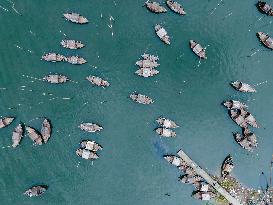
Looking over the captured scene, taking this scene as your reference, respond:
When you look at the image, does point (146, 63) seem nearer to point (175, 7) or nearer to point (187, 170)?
point (175, 7)

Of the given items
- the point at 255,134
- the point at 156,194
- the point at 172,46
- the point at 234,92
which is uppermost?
the point at 172,46

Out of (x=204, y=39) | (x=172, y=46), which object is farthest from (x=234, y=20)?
(x=172, y=46)

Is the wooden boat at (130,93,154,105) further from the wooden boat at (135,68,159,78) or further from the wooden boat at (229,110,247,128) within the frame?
the wooden boat at (229,110,247,128)

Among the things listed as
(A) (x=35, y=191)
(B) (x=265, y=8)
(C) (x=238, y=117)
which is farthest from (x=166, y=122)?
(B) (x=265, y=8)

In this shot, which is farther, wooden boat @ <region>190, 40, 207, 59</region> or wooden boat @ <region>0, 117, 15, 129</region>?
wooden boat @ <region>190, 40, 207, 59</region>

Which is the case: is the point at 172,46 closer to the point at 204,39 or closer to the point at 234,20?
the point at 204,39

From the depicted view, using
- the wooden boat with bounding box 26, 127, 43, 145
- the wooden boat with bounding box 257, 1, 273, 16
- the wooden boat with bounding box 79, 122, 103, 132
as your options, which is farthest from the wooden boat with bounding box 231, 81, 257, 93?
the wooden boat with bounding box 26, 127, 43, 145
